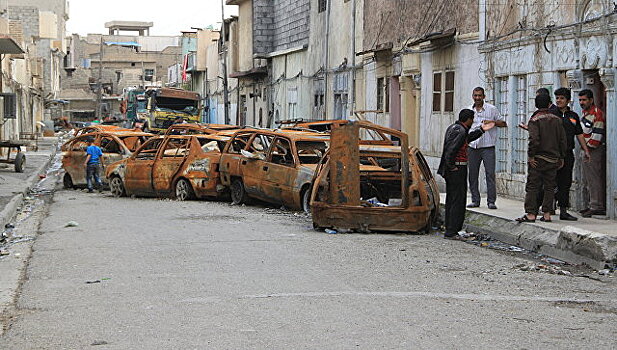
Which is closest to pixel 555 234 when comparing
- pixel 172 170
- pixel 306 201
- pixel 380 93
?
pixel 306 201

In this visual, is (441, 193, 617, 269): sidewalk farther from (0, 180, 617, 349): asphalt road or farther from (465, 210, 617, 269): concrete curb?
(0, 180, 617, 349): asphalt road

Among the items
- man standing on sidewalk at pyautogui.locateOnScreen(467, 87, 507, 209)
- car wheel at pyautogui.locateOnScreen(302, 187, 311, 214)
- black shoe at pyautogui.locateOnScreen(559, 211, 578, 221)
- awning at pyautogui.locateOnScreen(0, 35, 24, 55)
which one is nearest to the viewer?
black shoe at pyautogui.locateOnScreen(559, 211, 578, 221)

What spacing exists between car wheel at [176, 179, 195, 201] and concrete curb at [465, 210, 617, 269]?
6.94 metres

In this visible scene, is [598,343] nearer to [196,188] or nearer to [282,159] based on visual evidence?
[282,159]

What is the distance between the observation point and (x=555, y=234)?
12.1 m

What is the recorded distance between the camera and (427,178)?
46.8ft

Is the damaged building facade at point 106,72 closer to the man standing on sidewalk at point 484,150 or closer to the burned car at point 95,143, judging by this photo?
the burned car at point 95,143

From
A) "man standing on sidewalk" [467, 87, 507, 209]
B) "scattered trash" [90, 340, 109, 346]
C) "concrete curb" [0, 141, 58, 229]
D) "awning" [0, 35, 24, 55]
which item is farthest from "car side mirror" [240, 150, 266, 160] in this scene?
"awning" [0, 35, 24, 55]

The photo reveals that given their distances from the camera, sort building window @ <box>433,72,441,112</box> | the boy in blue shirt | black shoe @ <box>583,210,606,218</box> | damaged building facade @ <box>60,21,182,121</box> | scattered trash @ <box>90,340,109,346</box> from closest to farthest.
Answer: scattered trash @ <box>90,340,109,346</box> → black shoe @ <box>583,210,606,218</box> → the boy in blue shirt → building window @ <box>433,72,441,112</box> → damaged building facade @ <box>60,21,182,121</box>

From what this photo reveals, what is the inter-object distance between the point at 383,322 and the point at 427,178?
22.9 ft

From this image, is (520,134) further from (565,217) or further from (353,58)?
(353,58)

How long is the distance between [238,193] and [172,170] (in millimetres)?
2177

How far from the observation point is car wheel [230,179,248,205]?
1820 centimetres

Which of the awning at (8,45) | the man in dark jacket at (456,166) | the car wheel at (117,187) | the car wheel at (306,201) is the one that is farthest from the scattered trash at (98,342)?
the awning at (8,45)
